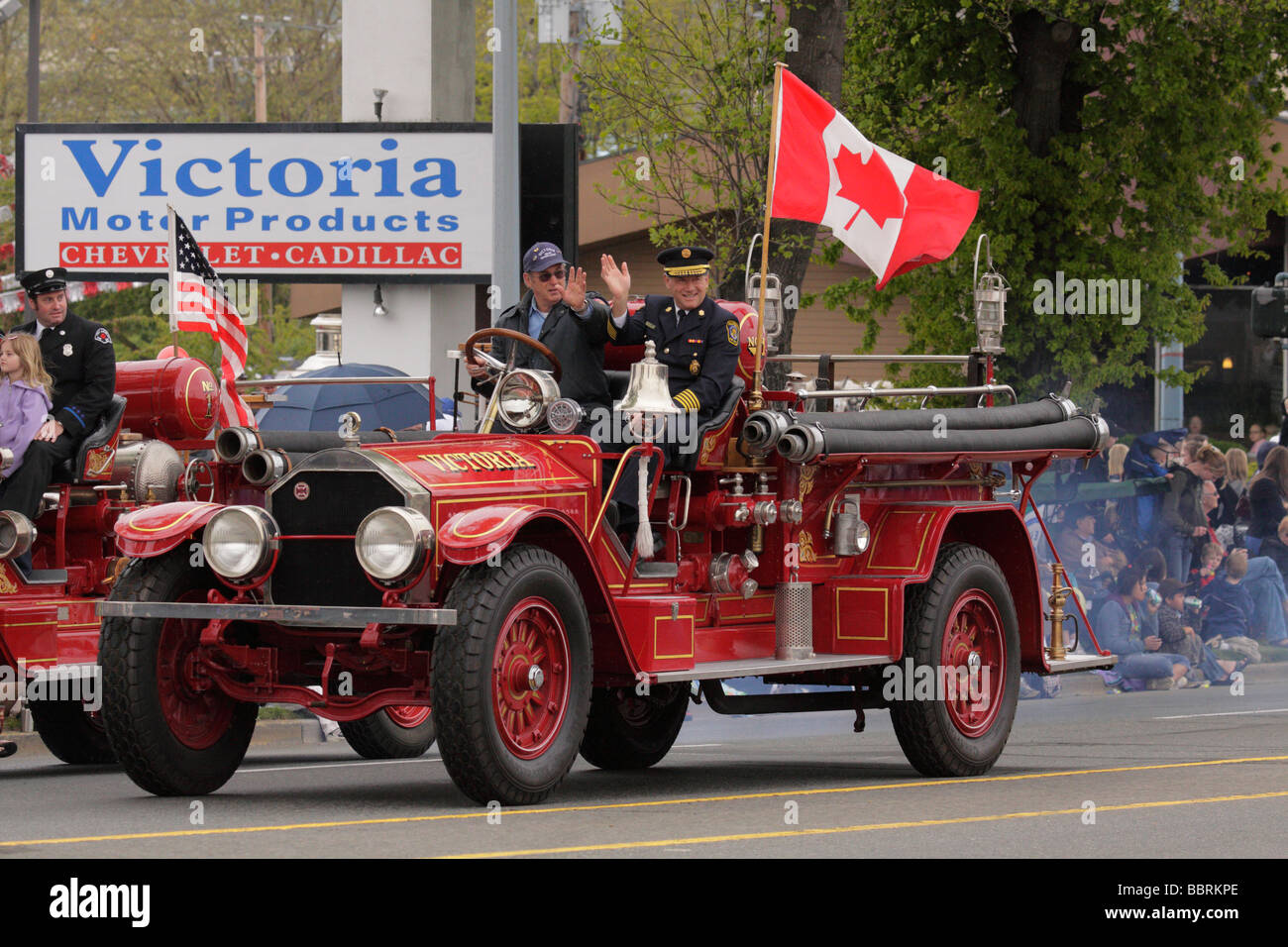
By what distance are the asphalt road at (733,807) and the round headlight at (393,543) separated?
0.98 metres

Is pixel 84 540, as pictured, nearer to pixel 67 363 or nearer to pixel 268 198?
pixel 67 363

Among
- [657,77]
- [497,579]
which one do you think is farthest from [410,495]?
[657,77]

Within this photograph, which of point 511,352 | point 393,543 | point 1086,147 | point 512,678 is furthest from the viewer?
point 1086,147

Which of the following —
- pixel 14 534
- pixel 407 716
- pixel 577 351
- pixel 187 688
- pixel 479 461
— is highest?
pixel 577 351

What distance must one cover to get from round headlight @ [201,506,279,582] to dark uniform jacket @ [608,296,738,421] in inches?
85.4

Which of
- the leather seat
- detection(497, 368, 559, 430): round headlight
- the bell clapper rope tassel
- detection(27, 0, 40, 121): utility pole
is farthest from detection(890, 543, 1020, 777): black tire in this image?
detection(27, 0, 40, 121): utility pole

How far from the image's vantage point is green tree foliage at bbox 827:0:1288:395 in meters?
20.2

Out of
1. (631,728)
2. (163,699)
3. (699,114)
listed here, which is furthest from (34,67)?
(163,699)

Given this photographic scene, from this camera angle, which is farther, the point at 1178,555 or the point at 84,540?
the point at 1178,555

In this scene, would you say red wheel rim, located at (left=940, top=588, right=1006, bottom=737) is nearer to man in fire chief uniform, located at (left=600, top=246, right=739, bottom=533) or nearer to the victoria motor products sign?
man in fire chief uniform, located at (left=600, top=246, right=739, bottom=533)

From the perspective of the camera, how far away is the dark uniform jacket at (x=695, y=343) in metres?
10.1

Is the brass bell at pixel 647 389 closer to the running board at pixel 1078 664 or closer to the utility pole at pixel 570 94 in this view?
the running board at pixel 1078 664

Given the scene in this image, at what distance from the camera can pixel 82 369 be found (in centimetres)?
1185

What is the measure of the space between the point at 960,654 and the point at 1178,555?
8028 mm
